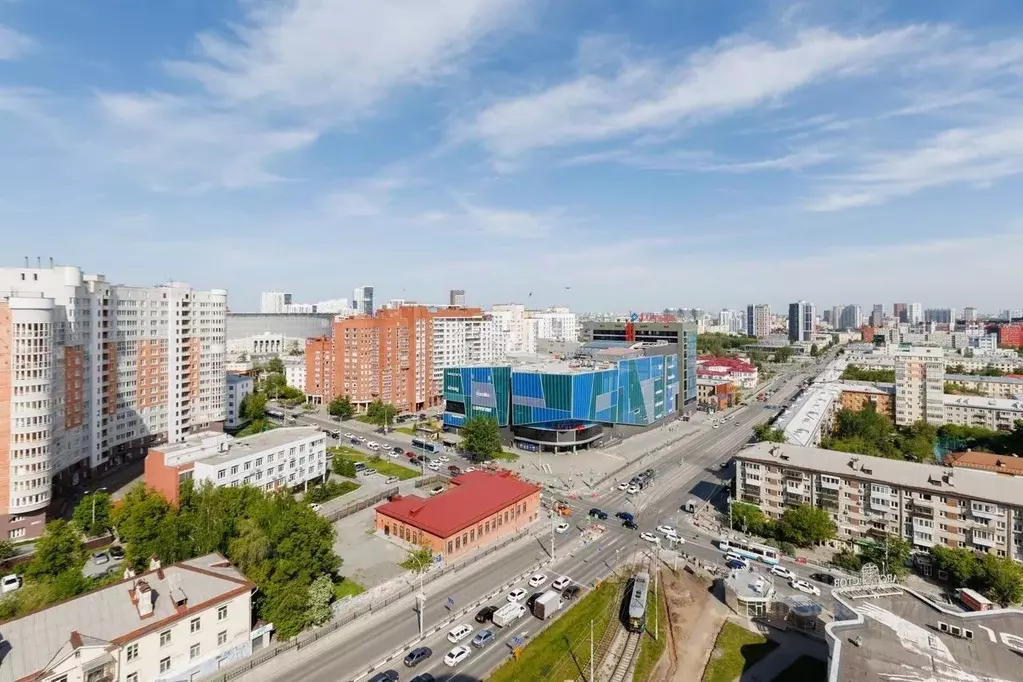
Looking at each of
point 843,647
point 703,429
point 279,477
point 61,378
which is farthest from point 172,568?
point 703,429

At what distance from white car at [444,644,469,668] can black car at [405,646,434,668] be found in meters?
0.96

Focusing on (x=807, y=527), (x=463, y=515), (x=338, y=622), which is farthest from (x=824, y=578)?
(x=338, y=622)

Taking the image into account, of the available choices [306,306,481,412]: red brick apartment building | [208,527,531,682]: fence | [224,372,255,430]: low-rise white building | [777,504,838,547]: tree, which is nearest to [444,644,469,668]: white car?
[208,527,531,682]: fence

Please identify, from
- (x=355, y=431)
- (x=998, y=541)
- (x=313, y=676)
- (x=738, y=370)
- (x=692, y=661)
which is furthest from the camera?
(x=738, y=370)

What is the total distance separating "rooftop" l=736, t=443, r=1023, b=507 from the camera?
37.2 metres

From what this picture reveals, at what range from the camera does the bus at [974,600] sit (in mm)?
31275

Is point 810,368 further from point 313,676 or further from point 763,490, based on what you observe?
→ point 313,676

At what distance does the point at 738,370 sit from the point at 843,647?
106 meters

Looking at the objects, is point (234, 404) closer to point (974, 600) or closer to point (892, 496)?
point (892, 496)

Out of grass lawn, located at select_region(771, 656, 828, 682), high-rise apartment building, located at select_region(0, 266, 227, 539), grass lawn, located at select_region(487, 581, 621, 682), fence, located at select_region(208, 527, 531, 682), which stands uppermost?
high-rise apartment building, located at select_region(0, 266, 227, 539)

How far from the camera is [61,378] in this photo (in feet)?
147

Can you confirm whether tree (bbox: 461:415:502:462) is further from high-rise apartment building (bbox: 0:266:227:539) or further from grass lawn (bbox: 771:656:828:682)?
grass lawn (bbox: 771:656:828:682)

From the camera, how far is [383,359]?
3393 inches

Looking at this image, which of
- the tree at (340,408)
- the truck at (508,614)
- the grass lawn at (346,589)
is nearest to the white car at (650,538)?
the truck at (508,614)
